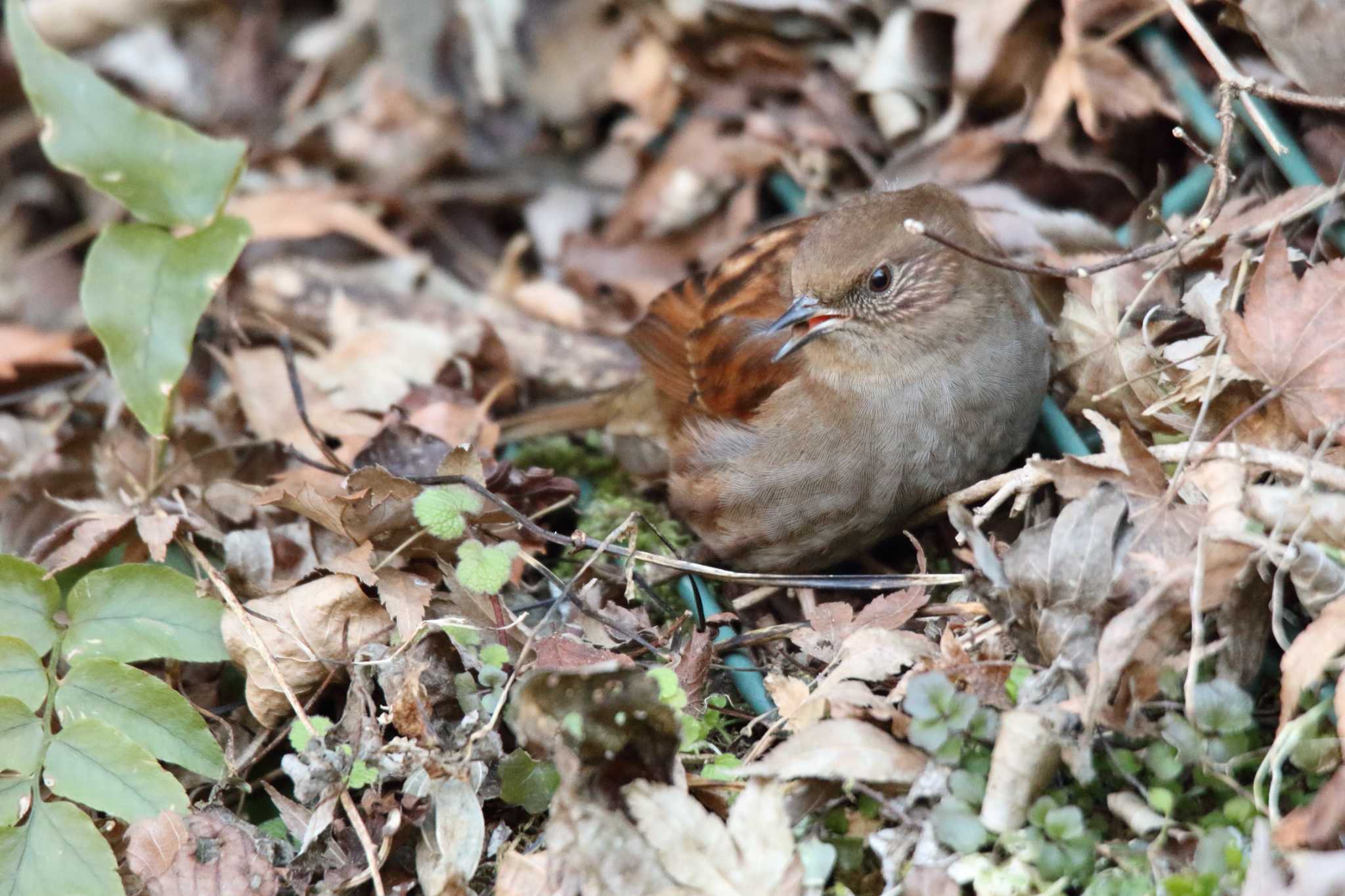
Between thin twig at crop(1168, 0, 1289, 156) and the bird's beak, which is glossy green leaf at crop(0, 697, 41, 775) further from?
thin twig at crop(1168, 0, 1289, 156)

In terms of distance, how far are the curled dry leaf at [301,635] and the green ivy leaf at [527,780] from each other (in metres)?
0.61

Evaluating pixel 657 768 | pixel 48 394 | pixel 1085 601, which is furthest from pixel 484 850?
pixel 48 394

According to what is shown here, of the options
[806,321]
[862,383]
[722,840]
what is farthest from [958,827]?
[806,321]

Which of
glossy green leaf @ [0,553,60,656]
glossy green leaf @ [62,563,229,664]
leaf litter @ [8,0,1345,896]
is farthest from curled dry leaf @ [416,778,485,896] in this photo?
glossy green leaf @ [0,553,60,656]

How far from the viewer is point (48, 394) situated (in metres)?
4.94

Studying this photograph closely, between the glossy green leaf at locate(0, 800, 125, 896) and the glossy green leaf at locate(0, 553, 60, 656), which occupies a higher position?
the glossy green leaf at locate(0, 553, 60, 656)

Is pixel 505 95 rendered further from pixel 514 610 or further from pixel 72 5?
pixel 514 610

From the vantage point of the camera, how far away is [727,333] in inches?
164

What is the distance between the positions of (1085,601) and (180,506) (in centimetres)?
266

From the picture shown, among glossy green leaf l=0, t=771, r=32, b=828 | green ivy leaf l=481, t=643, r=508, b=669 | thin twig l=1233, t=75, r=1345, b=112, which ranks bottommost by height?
glossy green leaf l=0, t=771, r=32, b=828

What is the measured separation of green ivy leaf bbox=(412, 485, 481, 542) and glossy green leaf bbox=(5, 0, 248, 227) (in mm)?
1129

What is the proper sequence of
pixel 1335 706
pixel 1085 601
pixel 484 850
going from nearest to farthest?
pixel 1335 706 → pixel 1085 601 → pixel 484 850

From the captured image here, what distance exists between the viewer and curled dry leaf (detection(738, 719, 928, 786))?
111 inches

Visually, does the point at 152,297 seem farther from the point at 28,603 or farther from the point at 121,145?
the point at 28,603
